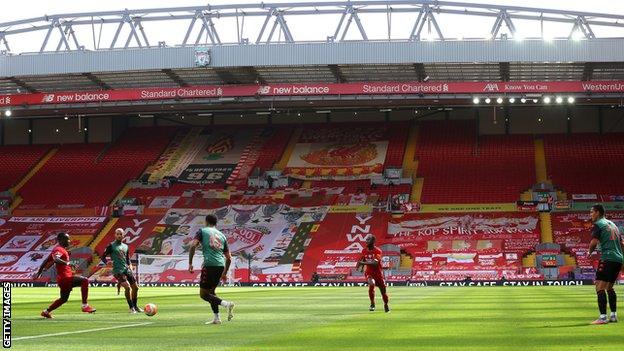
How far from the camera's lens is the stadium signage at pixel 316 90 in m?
53.7

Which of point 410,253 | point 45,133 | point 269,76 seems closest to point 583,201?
point 410,253

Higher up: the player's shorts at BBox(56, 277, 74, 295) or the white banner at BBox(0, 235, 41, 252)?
the white banner at BBox(0, 235, 41, 252)

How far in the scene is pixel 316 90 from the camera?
184 feet

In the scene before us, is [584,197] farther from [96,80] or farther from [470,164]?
[96,80]

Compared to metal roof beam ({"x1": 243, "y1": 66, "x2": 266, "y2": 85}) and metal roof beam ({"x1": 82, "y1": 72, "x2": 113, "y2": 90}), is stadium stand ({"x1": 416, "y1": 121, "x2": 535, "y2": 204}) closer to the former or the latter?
metal roof beam ({"x1": 243, "y1": 66, "x2": 266, "y2": 85})

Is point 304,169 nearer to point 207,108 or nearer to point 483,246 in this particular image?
point 207,108

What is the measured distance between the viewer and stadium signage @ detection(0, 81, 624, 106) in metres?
53.7

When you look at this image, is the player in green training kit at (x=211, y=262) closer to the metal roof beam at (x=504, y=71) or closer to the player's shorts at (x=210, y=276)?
the player's shorts at (x=210, y=276)

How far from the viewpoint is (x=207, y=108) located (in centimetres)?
6488

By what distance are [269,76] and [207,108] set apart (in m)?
7.91

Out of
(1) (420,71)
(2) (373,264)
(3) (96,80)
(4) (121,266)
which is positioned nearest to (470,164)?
(1) (420,71)

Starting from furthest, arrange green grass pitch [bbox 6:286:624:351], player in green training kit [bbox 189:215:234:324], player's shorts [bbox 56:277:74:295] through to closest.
A: 1. player's shorts [bbox 56:277:74:295]
2. player in green training kit [bbox 189:215:234:324]
3. green grass pitch [bbox 6:286:624:351]

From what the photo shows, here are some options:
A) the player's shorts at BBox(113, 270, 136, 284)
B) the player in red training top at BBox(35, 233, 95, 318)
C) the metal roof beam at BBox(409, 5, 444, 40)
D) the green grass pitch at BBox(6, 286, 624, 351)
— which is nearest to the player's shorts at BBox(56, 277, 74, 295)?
the player in red training top at BBox(35, 233, 95, 318)

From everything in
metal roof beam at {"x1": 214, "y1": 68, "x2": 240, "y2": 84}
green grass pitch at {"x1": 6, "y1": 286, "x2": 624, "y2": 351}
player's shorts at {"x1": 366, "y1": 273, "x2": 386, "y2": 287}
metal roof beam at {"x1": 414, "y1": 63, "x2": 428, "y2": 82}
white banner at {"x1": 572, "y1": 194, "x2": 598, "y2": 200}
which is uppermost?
metal roof beam at {"x1": 214, "y1": 68, "x2": 240, "y2": 84}
